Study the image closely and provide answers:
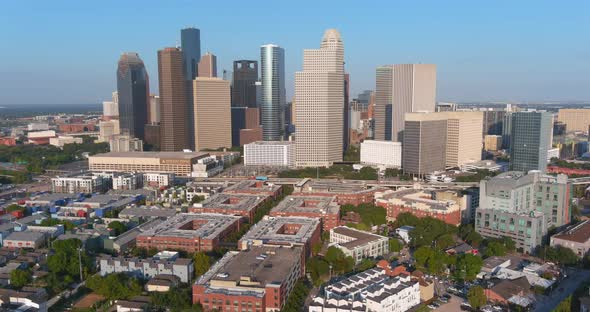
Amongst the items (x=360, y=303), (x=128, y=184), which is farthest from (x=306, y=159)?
(x=360, y=303)

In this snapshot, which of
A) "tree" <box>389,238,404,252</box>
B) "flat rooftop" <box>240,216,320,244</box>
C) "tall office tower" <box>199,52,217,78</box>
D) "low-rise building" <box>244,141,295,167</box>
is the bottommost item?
"tree" <box>389,238,404,252</box>

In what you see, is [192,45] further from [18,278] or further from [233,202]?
[18,278]

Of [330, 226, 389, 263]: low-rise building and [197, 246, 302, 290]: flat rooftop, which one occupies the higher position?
[197, 246, 302, 290]: flat rooftop

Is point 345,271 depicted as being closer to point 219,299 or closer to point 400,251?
point 400,251

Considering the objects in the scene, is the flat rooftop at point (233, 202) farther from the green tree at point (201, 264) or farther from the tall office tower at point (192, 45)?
the tall office tower at point (192, 45)

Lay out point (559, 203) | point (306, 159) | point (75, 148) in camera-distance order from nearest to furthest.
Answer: point (559, 203), point (306, 159), point (75, 148)

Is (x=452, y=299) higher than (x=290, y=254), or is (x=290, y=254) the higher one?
(x=290, y=254)

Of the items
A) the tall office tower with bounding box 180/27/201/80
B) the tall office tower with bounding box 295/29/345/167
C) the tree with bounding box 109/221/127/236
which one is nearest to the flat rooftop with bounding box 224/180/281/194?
the tree with bounding box 109/221/127/236

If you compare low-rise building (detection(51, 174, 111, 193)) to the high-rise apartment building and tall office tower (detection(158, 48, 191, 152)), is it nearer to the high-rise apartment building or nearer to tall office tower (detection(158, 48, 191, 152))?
tall office tower (detection(158, 48, 191, 152))
